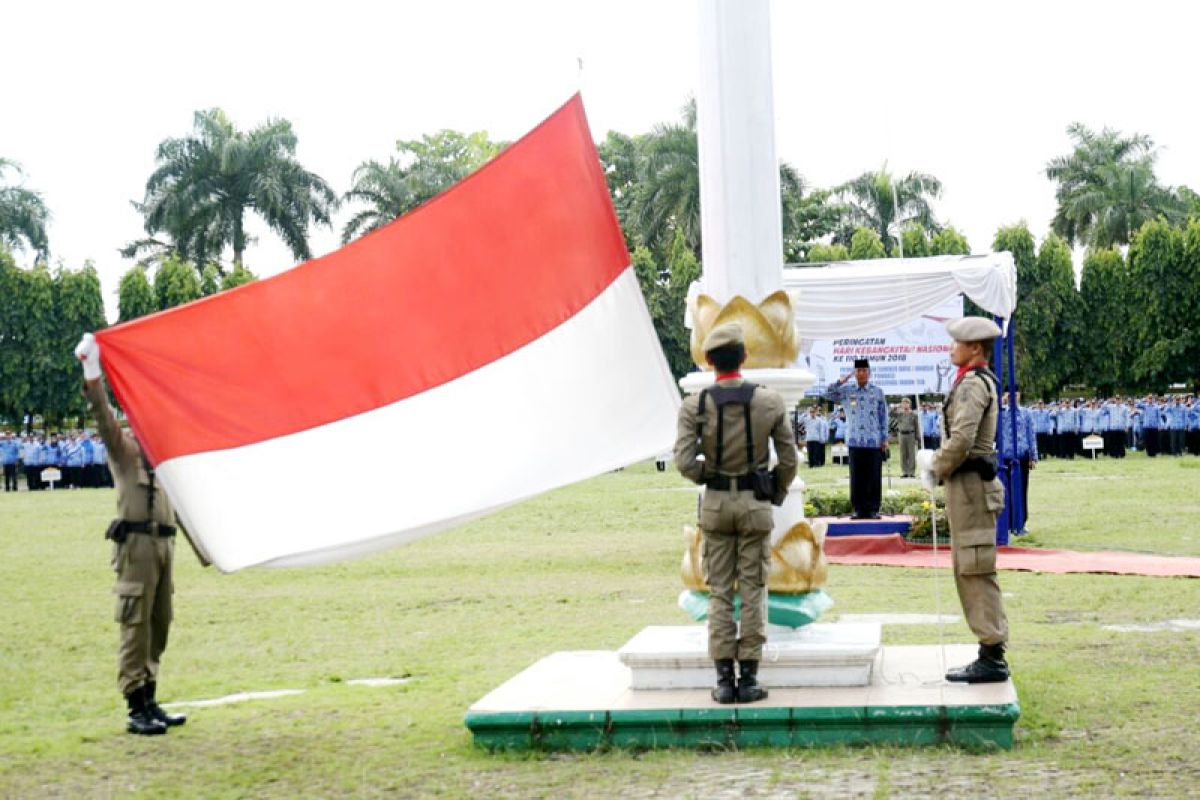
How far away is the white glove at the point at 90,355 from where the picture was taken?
690cm

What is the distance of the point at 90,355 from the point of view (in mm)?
6973

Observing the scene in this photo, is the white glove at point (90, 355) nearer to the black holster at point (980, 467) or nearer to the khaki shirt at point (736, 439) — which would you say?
the khaki shirt at point (736, 439)

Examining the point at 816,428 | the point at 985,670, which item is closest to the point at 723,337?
the point at 985,670

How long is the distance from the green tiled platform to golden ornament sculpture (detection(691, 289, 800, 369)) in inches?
62.3

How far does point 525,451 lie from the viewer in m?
6.88

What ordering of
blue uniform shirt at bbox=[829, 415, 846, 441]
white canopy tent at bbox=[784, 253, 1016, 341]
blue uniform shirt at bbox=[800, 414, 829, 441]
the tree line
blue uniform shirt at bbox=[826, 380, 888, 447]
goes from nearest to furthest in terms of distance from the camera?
white canopy tent at bbox=[784, 253, 1016, 341] → blue uniform shirt at bbox=[826, 380, 888, 447] → blue uniform shirt at bbox=[800, 414, 829, 441] → blue uniform shirt at bbox=[829, 415, 846, 441] → the tree line

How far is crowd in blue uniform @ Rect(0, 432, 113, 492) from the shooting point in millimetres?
39906

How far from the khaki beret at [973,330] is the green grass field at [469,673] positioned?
1.79 m

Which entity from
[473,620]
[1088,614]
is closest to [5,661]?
[473,620]

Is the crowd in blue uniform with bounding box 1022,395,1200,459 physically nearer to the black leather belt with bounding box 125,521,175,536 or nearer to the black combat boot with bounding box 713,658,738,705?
the black combat boot with bounding box 713,658,738,705

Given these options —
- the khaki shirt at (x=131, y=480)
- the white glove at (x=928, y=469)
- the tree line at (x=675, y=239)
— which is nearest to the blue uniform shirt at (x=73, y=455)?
the tree line at (x=675, y=239)

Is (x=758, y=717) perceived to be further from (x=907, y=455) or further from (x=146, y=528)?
(x=907, y=455)

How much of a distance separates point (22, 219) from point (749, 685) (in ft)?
181

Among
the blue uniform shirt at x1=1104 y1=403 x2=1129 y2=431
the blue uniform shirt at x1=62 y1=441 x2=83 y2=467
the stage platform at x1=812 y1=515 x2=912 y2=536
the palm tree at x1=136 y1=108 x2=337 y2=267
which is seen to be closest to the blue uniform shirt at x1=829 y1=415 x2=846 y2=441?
the blue uniform shirt at x1=1104 y1=403 x2=1129 y2=431
